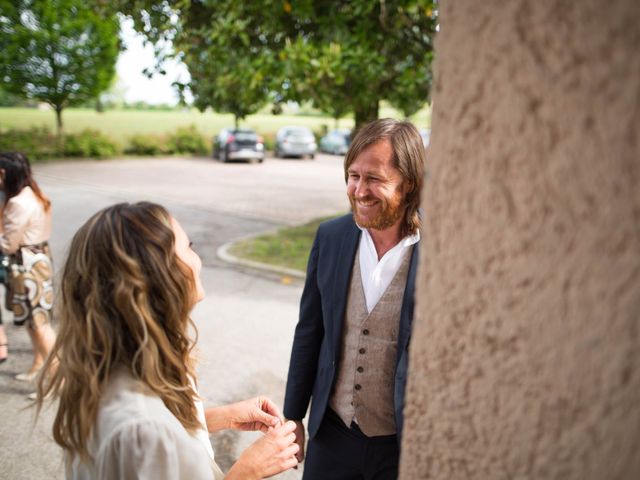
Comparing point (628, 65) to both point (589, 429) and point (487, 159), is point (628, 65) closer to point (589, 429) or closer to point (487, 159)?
point (487, 159)

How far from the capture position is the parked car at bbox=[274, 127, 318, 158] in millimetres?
26625

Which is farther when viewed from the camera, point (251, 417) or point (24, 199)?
point (24, 199)

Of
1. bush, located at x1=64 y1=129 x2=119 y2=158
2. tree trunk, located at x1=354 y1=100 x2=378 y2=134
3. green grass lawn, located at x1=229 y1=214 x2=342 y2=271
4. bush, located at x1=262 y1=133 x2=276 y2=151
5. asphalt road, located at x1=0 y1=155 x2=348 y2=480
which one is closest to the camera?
asphalt road, located at x1=0 y1=155 x2=348 y2=480

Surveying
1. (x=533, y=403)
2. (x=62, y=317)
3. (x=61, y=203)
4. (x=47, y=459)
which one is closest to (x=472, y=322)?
(x=533, y=403)

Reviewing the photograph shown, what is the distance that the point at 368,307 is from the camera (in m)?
2.06

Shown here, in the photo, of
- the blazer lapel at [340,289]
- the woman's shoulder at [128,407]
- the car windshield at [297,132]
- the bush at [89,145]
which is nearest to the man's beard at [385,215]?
the blazer lapel at [340,289]

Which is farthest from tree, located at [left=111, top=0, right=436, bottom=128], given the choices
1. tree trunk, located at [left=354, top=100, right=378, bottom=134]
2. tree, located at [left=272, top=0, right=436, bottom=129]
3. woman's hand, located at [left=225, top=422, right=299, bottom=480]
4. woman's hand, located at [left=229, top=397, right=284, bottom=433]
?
woman's hand, located at [left=225, top=422, right=299, bottom=480]

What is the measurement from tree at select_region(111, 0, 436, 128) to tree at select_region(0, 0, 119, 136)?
13504mm

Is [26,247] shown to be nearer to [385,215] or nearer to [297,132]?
[385,215]

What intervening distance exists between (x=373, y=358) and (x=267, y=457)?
57 centimetres

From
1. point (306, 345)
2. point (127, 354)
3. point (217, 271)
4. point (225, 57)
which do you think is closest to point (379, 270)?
point (306, 345)

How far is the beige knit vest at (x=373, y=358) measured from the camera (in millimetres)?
2020

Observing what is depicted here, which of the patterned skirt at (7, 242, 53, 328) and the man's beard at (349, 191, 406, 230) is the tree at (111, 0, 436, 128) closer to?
the patterned skirt at (7, 242, 53, 328)

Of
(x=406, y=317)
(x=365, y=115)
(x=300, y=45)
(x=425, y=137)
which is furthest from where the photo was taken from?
(x=425, y=137)
